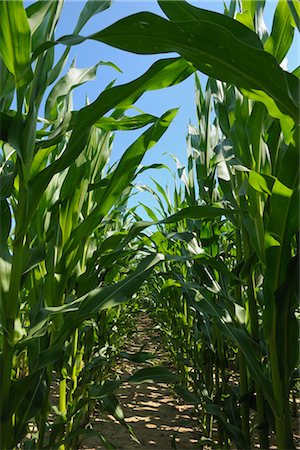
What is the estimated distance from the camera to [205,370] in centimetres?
156

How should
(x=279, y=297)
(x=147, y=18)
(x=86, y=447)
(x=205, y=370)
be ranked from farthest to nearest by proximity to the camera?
(x=86, y=447)
(x=205, y=370)
(x=279, y=297)
(x=147, y=18)

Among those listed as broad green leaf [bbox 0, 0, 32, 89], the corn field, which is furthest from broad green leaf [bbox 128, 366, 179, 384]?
broad green leaf [bbox 0, 0, 32, 89]

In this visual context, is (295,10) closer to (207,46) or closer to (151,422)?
(207,46)

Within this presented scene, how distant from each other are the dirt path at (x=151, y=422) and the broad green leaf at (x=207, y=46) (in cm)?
121

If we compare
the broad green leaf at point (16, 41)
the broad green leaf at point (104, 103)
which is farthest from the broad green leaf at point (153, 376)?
the broad green leaf at point (16, 41)

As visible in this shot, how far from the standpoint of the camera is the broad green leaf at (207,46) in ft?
1.67

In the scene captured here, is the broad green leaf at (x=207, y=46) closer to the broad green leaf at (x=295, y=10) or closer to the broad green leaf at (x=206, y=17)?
the broad green leaf at (x=206, y=17)

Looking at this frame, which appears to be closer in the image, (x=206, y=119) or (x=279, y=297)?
(x=279, y=297)

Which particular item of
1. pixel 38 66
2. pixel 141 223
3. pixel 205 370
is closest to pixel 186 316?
pixel 205 370

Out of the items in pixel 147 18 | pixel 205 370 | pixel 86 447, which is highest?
pixel 147 18

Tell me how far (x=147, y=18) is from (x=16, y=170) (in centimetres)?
38

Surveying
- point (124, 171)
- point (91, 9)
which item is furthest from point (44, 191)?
point (91, 9)

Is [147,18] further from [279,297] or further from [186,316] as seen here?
[186,316]

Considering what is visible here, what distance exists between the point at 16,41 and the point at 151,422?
207 cm
